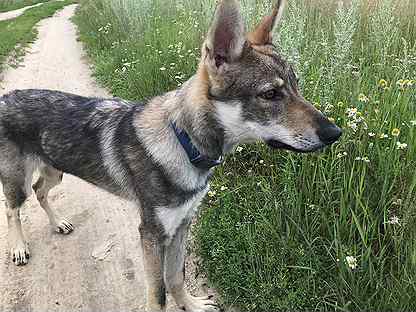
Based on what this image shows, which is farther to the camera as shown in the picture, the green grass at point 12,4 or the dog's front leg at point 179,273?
the green grass at point 12,4

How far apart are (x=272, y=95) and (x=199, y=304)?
1530 millimetres

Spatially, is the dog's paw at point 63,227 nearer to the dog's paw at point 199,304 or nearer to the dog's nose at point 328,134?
the dog's paw at point 199,304

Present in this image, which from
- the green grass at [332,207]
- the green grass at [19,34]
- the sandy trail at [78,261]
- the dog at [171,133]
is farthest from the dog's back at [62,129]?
the green grass at [19,34]

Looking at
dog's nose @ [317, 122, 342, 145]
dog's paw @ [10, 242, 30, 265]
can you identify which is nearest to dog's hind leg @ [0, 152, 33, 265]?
dog's paw @ [10, 242, 30, 265]

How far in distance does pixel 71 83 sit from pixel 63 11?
12.2 metres

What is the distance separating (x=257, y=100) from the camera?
215 centimetres

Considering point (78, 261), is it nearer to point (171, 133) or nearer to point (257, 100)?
point (171, 133)

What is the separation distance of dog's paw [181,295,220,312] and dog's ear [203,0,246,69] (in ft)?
→ 5.29

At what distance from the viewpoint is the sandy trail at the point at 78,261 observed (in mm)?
2863

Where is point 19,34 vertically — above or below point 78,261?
below

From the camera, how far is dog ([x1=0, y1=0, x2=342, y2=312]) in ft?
7.06

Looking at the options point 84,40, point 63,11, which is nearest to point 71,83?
point 84,40

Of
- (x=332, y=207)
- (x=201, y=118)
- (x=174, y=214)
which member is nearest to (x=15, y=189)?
(x=174, y=214)

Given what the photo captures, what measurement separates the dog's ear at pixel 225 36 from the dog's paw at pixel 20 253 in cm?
224
